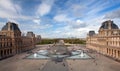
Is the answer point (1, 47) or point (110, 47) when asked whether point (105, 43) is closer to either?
point (110, 47)

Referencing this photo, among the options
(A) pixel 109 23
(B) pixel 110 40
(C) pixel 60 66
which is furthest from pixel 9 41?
(A) pixel 109 23

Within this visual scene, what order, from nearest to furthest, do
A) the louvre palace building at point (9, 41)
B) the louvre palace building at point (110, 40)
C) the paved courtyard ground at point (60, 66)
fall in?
the paved courtyard ground at point (60, 66) → the louvre palace building at point (110, 40) → the louvre palace building at point (9, 41)

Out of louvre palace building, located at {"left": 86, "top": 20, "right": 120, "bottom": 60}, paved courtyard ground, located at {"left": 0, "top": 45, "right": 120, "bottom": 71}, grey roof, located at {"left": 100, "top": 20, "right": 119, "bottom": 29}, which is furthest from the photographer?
grey roof, located at {"left": 100, "top": 20, "right": 119, "bottom": 29}

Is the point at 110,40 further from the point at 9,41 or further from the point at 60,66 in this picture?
the point at 9,41

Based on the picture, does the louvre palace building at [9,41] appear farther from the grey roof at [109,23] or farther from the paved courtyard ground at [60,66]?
the grey roof at [109,23]

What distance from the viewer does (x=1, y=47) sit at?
6072 centimetres

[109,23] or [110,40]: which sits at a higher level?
[109,23]

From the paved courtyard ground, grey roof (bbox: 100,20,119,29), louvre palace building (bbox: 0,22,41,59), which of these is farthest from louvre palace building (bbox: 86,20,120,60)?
louvre palace building (bbox: 0,22,41,59)

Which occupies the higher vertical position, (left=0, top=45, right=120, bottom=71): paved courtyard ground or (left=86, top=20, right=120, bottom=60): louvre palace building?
(left=86, top=20, right=120, bottom=60): louvre palace building

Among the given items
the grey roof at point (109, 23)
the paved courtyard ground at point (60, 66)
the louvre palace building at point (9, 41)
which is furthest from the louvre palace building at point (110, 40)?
the louvre palace building at point (9, 41)

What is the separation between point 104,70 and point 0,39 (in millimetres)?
43298

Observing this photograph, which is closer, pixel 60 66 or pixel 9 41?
pixel 60 66

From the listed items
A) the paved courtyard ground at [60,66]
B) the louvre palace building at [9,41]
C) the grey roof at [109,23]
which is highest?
the grey roof at [109,23]

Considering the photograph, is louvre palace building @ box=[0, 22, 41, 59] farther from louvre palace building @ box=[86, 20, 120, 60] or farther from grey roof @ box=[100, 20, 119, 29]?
grey roof @ box=[100, 20, 119, 29]
